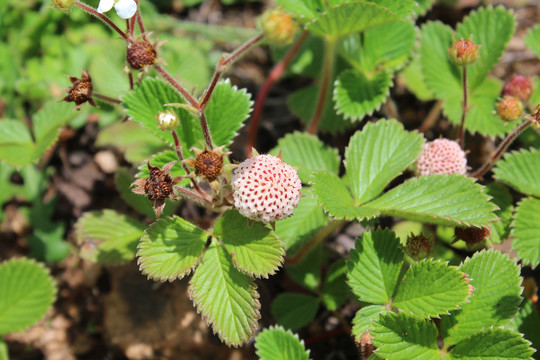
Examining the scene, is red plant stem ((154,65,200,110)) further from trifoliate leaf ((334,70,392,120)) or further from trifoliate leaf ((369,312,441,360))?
trifoliate leaf ((369,312,441,360))

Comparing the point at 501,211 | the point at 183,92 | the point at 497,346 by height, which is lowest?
the point at 497,346

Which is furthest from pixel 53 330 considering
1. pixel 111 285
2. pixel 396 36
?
pixel 396 36

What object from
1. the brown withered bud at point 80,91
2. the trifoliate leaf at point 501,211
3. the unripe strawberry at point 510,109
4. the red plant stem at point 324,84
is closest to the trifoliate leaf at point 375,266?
the trifoliate leaf at point 501,211

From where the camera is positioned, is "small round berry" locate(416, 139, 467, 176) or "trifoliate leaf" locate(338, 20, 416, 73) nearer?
"small round berry" locate(416, 139, 467, 176)

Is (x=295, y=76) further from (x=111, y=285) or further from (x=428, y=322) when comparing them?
(x=428, y=322)

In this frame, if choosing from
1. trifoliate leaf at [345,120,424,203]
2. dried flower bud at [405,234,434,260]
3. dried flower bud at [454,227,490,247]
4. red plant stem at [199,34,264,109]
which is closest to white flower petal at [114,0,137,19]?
red plant stem at [199,34,264,109]

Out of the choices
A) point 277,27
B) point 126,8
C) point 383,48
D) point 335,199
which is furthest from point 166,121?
point 383,48

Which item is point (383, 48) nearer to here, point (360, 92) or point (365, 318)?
point (360, 92)
